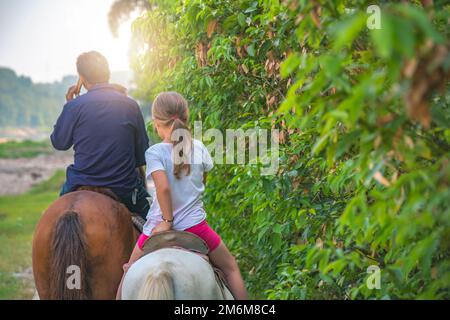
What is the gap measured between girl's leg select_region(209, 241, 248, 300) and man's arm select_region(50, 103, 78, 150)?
168 centimetres

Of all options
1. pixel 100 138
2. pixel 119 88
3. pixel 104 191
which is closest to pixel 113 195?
pixel 104 191

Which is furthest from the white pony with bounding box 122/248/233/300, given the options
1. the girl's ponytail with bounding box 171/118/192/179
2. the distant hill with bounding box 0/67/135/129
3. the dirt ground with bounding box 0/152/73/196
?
the distant hill with bounding box 0/67/135/129

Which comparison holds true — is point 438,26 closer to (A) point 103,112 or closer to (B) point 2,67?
(A) point 103,112

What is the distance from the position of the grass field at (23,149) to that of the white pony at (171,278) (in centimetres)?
4452

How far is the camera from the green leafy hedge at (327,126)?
7.86 ft

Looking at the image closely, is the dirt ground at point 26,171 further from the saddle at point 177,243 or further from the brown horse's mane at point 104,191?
the saddle at point 177,243

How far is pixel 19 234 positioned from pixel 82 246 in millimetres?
14429

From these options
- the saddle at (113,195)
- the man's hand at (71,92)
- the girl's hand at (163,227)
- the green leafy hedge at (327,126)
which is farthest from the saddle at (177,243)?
the man's hand at (71,92)

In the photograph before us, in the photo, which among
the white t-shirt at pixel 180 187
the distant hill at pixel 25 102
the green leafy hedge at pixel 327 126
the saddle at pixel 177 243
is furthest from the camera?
the distant hill at pixel 25 102

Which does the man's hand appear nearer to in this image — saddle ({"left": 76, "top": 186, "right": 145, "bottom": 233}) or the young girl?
saddle ({"left": 76, "top": 186, "right": 145, "bottom": 233})

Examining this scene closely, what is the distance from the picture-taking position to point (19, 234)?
60.4 ft

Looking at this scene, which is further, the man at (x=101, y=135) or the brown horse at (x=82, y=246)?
the man at (x=101, y=135)

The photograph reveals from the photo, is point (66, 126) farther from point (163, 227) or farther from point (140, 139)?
point (163, 227)

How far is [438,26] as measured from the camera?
3773 millimetres
